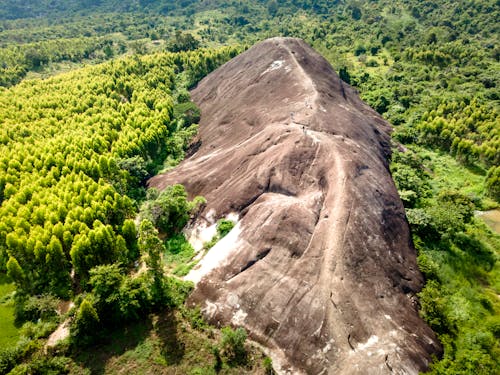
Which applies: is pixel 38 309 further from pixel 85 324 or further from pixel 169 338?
pixel 169 338

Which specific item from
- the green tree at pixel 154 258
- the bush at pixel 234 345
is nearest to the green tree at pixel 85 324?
the green tree at pixel 154 258

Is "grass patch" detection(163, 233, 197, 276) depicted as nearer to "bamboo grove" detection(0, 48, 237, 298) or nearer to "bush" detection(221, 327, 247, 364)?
"bamboo grove" detection(0, 48, 237, 298)

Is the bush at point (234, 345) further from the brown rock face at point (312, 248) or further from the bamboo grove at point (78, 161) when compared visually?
the bamboo grove at point (78, 161)

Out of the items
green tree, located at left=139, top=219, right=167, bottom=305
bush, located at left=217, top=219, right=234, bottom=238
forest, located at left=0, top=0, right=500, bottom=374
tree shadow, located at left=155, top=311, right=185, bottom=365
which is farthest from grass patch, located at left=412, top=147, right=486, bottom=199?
tree shadow, located at left=155, top=311, right=185, bottom=365

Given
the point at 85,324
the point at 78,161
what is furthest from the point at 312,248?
the point at 78,161

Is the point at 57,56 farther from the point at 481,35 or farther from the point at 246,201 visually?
the point at 481,35
